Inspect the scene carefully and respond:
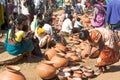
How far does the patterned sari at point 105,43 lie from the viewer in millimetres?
7129

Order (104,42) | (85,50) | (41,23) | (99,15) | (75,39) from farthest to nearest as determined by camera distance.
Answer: (75,39), (41,23), (99,15), (85,50), (104,42)

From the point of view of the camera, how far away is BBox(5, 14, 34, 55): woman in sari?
24.9ft

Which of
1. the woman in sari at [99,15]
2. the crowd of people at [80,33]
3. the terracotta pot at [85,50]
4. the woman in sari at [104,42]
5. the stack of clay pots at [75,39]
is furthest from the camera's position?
the stack of clay pots at [75,39]

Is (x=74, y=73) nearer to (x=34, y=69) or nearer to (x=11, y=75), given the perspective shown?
(x=34, y=69)

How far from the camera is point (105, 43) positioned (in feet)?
24.2

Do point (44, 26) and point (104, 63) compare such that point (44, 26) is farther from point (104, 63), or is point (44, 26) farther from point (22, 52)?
point (104, 63)

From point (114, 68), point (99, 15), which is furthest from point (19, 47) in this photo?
point (99, 15)

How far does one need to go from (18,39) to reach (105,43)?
2.00 m

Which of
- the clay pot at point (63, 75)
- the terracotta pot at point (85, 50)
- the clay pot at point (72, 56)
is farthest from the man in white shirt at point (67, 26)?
the clay pot at point (63, 75)

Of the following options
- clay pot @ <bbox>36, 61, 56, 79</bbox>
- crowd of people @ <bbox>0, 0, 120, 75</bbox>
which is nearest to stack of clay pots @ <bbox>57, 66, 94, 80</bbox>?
clay pot @ <bbox>36, 61, 56, 79</bbox>

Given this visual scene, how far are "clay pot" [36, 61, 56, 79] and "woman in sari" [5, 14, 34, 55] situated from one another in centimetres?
102

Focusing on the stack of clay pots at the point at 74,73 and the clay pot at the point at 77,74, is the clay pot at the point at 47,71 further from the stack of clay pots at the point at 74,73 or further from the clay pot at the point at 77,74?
the clay pot at the point at 77,74

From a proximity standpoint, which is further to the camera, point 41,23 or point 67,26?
point 67,26

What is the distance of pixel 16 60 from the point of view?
26.1 feet
